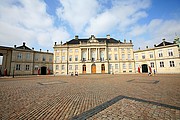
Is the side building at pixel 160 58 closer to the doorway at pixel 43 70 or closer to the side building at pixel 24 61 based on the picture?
the side building at pixel 24 61

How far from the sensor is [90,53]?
128 ft

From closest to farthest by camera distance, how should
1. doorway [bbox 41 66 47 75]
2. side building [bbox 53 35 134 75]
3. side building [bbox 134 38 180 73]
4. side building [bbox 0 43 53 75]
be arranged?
side building [bbox 134 38 180 73] < side building [bbox 0 43 53 75] < side building [bbox 53 35 134 75] < doorway [bbox 41 66 47 75]

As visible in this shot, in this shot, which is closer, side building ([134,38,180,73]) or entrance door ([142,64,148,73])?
side building ([134,38,180,73])

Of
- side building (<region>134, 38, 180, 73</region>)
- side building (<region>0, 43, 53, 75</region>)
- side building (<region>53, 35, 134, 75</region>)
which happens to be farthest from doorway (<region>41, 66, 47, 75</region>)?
side building (<region>134, 38, 180, 73</region>)

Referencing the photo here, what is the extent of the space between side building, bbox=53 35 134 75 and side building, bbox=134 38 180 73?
3264 mm

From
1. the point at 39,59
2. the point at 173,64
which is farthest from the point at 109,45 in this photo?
the point at 39,59

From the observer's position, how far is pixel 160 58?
32781 millimetres

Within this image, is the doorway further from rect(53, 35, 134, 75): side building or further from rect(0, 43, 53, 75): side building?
rect(53, 35, 134, 75): side building

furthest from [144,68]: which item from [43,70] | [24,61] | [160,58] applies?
[24,61]

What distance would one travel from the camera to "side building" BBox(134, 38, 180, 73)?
2986cm

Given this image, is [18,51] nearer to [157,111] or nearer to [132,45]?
→ [157,111]

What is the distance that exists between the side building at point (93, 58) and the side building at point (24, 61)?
4.23m

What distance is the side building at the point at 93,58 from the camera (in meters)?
37.3

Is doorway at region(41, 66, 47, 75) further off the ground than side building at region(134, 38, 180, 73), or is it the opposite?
side building at region(134, 38, 180, 73)
